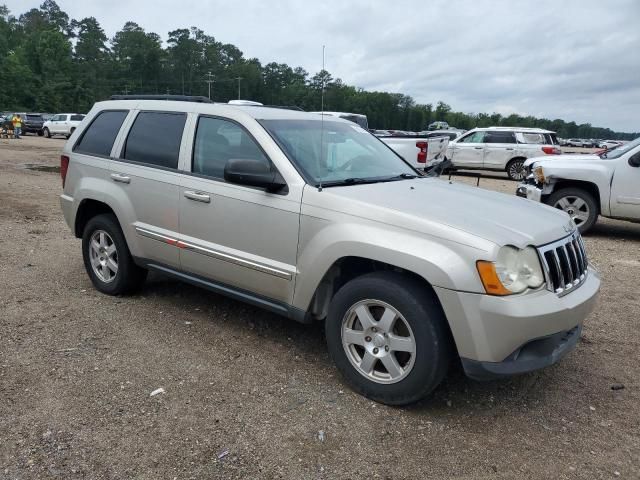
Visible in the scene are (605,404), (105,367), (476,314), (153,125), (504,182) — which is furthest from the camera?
(504,182)

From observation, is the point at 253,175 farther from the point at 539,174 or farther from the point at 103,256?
the point at 539,174

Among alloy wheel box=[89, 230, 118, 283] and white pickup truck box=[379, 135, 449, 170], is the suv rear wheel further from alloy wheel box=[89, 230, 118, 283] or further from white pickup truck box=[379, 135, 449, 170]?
alloy wheel box=[89, 230, 118, 283]

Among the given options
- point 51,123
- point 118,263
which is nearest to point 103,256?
point 118,263

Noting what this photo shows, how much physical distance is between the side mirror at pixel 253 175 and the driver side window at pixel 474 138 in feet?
54.7

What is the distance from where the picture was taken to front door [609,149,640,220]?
7.74 metres

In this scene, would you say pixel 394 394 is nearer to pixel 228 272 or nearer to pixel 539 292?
pixel 539 292

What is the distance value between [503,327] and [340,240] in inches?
41.4

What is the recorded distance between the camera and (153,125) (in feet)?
14.9

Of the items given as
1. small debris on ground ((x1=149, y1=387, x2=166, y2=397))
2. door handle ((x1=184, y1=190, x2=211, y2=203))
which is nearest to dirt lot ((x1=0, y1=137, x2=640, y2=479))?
small debris on ground ((x1=149, y1=387, x2=166, y2=397))

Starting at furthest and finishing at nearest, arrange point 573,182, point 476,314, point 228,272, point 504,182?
point 504,182, point 573,182, point 228,272, point 476,314

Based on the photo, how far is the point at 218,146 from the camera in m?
4.07

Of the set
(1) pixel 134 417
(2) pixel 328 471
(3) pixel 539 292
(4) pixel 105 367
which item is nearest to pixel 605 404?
(3) pixel 539 292

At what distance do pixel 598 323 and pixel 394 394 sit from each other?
2506 mm

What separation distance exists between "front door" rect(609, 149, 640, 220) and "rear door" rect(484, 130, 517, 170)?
1065 cm
